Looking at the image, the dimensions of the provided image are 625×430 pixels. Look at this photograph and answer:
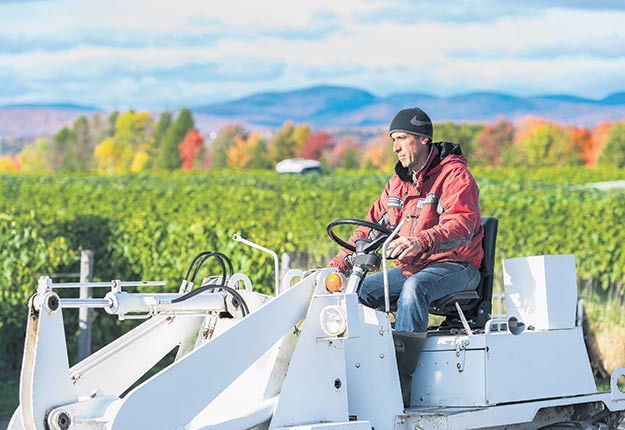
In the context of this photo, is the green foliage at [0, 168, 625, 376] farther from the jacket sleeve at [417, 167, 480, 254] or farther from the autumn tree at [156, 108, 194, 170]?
the autumn tree at [156, 108, 194, 170]

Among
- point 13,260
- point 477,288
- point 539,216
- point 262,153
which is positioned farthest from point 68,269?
point 262,153

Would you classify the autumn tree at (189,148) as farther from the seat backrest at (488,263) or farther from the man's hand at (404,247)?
the man's hand at (404,247)

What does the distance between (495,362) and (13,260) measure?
8.53 metres

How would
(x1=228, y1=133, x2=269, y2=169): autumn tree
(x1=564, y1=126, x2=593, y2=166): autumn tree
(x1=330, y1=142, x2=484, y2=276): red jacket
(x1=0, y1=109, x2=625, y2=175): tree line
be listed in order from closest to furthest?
(x1=330, y1=142, x2=484, y2=276): red jacket
(x1=0, y1=109, x2=625, y2=175): tree line
(x1=228, y1=133, x2=269, y2=169): autumn tree
(x1=564, y1=126, x2=593, y2=166): autumn tree

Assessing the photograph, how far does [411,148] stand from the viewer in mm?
8000

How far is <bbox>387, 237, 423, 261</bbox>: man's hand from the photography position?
7.30 m

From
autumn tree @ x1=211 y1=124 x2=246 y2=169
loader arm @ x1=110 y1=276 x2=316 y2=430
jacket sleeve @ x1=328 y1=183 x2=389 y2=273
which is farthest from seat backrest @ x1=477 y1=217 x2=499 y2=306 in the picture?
autumn tree @ x1=211 y1=124 x2=246 y2=169

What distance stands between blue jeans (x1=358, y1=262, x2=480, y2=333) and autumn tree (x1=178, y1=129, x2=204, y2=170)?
164 meters

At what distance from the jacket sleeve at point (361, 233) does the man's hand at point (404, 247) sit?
778mm

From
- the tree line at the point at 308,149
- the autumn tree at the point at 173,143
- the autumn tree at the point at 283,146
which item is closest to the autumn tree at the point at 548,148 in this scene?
the tree line at the point at 308,149

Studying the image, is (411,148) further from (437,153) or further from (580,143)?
(580,143)

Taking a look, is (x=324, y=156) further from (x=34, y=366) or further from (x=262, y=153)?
(x=34, y=366)

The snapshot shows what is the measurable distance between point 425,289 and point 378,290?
513 millimetres

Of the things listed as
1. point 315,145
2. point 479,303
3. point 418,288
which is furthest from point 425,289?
point 315,145
